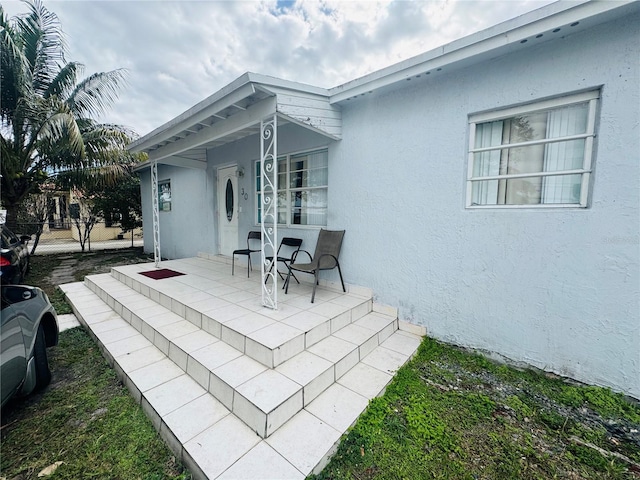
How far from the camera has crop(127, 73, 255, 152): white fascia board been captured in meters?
3.15

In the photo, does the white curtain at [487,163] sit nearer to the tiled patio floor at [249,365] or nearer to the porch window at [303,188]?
the tiled patio floor at [249,365]

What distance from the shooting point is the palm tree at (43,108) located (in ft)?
23.1

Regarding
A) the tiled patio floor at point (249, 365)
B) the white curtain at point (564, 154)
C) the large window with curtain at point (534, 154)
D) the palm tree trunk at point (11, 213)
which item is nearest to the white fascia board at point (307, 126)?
the large window with curtain at point (534, 154)

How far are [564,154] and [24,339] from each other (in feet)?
17.5

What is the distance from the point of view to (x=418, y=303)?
3.67 metres

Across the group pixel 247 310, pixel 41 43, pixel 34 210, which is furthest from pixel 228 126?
pixel 34 210

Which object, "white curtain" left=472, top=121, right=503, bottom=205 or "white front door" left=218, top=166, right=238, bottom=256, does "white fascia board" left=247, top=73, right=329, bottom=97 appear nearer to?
"white curtain" left=472, top=121, right=503, bottom=205

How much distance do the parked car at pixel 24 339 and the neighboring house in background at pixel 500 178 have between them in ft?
9.59

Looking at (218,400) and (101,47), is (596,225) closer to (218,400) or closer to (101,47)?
(218,400)

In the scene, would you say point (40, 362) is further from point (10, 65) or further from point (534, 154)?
Answer: point (10, 65)

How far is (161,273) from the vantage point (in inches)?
224

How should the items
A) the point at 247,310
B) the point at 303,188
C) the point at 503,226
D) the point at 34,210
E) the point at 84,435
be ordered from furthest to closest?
the point at 34,210 → the point at 303,188 → the point at 247,310 → the point at 503,226 → the point at 84,435

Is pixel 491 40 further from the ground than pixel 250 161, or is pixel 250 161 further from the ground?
pixel 491 40

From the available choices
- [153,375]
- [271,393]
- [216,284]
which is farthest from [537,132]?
[216,284]
